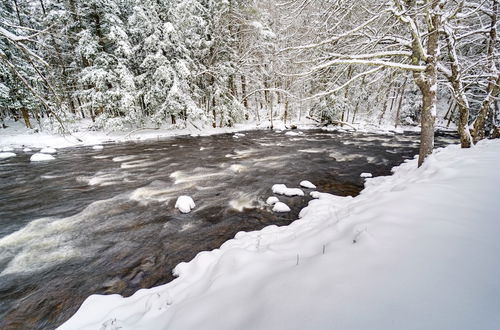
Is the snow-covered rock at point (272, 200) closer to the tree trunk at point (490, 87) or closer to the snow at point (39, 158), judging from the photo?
the tree trunk at point (490, 87)

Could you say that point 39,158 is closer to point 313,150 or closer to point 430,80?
point 313,150

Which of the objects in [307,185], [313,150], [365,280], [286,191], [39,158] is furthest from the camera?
[313,150]

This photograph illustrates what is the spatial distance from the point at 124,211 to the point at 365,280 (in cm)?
586

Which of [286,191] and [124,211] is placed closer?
[124,211]

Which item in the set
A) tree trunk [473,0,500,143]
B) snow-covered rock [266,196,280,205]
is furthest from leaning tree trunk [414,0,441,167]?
snow-covered rock [266,196,280,205]

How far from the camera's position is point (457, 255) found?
1.60 meters

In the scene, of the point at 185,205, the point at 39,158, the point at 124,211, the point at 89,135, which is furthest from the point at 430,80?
the point at 89,135

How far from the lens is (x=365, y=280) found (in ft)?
5.14

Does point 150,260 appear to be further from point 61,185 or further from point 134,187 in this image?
point 61,185

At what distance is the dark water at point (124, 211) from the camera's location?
333 cm

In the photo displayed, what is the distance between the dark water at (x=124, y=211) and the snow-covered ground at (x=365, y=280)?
28.7 inches

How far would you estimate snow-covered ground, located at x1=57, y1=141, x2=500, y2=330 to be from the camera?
1.26 metres

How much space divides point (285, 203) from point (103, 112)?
62.9ft

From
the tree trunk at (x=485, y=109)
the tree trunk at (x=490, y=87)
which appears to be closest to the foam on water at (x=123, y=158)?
the tree trunk at (x=490, y=87)
